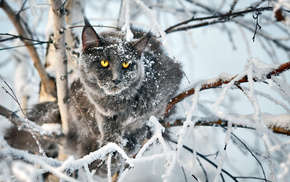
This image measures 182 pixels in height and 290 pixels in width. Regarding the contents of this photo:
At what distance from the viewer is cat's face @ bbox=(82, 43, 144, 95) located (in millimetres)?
1867

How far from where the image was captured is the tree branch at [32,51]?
193 cm

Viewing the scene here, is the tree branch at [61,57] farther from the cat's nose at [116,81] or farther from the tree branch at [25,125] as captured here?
the cat's nose at [116,81]

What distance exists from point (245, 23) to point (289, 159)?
2125 millimetres

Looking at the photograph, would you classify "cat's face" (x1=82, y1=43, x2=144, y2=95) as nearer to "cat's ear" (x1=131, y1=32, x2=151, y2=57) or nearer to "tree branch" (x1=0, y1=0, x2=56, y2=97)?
"cat's ear" (x1=131, y1=32, x2=151, y2=57)

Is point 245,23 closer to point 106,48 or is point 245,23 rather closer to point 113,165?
point 106,48

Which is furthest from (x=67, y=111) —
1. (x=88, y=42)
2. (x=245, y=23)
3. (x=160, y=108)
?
(x=245, y=23)

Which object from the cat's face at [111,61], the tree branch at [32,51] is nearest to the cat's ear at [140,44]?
the cat's face at [111,61]

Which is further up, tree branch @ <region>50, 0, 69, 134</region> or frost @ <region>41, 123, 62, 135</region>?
tree branch @ <region>50, 0, 69, 134</region>

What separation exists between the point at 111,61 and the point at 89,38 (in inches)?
10.4

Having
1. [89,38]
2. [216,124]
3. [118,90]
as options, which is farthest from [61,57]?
[216,124]

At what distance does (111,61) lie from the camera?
1.88m

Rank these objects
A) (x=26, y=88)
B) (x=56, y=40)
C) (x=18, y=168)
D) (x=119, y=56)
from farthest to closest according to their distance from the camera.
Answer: (x=26, y=88) → (x=119, y=56) → (x=56, y=40) → (x=18, y=168)

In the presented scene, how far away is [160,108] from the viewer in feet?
6.86

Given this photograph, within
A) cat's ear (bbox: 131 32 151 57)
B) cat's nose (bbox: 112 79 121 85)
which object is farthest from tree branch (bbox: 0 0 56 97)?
cat's ear (bbox: 131 32 151 57)
